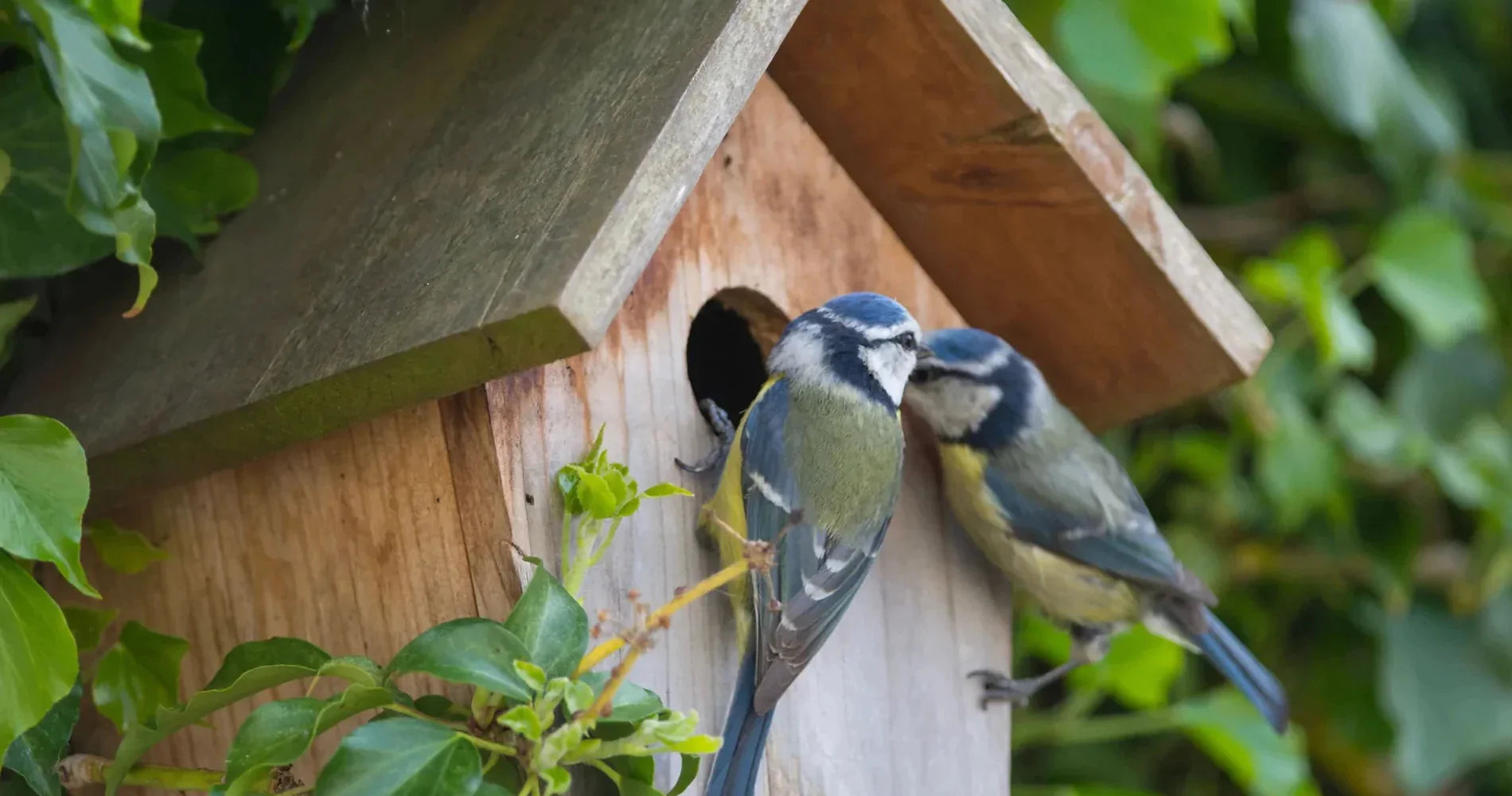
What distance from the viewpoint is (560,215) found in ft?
2.85

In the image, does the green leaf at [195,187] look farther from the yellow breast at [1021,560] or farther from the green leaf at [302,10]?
the yellow breast at [1021,560]

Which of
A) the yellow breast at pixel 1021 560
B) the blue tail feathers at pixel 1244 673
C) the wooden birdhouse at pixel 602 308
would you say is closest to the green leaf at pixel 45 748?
the wooden birdhouse at pixel 602 308

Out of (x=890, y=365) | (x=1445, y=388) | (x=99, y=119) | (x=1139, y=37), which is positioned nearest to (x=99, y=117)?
(x=99, y=119)

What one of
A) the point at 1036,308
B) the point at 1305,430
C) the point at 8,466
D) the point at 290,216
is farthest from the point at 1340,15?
the point at 8,466

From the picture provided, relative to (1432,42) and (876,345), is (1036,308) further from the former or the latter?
(1432,42)

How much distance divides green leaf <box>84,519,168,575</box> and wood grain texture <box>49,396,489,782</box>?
0.02m

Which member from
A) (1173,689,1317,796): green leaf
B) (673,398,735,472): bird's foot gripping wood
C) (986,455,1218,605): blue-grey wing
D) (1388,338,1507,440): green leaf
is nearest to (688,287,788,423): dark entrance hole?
(673,398,735,472): bird's foot gripping wood

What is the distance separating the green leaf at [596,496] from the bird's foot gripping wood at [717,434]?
0.19 metres

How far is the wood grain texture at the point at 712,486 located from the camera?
3.18ft

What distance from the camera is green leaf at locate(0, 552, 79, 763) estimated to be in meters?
0.76

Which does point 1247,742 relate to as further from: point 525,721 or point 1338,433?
point 525,721

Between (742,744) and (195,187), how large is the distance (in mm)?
542

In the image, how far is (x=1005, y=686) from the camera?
1289 millimetres

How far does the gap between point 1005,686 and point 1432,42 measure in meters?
1.37
